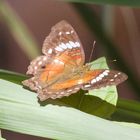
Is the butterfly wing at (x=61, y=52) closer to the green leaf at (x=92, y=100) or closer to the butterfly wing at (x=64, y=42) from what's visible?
the butterfly wing at (x=64, y=42)

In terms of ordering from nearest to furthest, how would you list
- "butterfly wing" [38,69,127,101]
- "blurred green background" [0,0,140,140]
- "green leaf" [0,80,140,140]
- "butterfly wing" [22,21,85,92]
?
"green leaf" [0,80,140,140] < "butterfly wing" [38,69,127,101] < "butterfly wing" [22,21,85,92] < "blurred green background" [0,0,140,140]

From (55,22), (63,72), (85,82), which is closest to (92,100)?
(85,82)

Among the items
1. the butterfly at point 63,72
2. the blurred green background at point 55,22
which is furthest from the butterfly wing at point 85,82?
the blurred green background at point 55,22

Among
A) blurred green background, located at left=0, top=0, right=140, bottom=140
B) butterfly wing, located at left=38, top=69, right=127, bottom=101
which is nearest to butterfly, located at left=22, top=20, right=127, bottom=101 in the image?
butterfly wing, located at left=38, top=69, right=127, bottom=101

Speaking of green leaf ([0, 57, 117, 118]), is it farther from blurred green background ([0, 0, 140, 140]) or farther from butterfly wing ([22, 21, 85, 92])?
blurred green background ([0, 0, 140, 140])

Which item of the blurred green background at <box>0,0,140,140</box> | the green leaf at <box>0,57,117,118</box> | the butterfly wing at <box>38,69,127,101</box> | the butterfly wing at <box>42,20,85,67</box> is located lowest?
the blurred green background at <box>0,0,140,140</box>

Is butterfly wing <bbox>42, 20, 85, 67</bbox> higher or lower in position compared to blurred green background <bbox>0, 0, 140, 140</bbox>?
higher

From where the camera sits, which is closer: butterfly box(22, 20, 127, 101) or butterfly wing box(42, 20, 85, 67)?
butterfly box(22, 20, 127, 101)

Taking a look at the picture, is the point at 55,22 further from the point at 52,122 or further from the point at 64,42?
the point at 52,122
